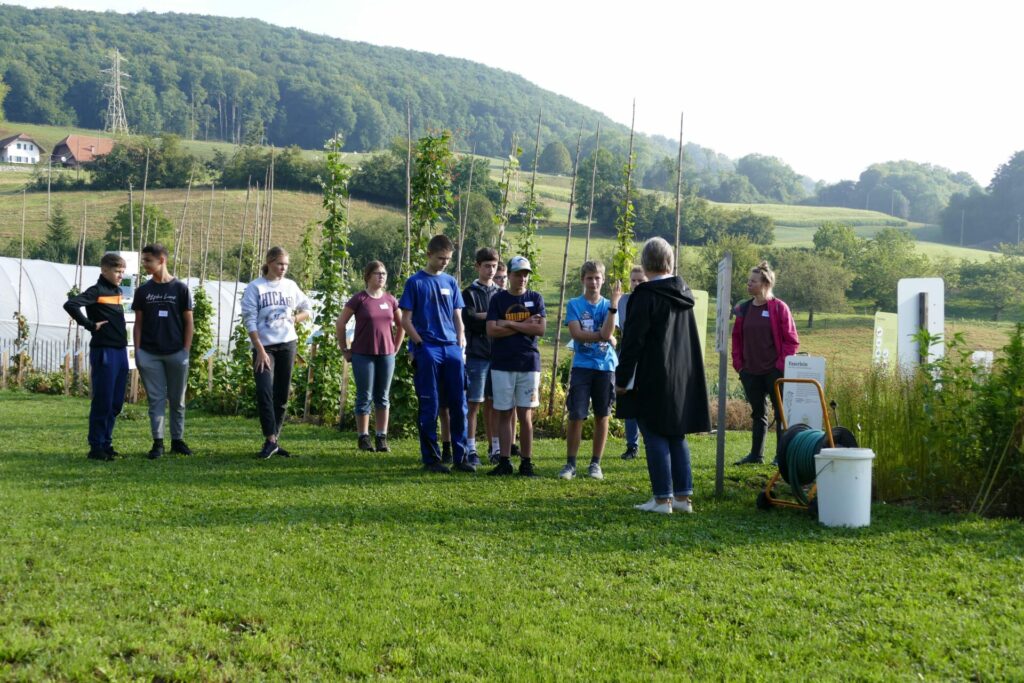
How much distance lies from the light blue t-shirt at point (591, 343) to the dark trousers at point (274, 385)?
271cm

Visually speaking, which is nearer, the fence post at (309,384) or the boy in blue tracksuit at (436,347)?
the boy in blue tracksuit at (436,347)

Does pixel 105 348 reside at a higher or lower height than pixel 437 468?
higher

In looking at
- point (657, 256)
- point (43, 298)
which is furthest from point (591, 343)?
point (43, 298)

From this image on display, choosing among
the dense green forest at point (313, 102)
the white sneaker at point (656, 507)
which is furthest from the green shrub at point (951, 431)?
the dense green forest at point (313, 102)

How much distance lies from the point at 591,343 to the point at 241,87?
125 m

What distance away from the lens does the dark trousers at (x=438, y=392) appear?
7508mm

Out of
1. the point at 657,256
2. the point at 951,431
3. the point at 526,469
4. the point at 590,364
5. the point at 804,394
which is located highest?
the point at 657,256

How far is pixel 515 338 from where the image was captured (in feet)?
24.3

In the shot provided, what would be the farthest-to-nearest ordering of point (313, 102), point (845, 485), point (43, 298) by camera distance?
point (313, 102) → point (43, 298) → point (845, 485)

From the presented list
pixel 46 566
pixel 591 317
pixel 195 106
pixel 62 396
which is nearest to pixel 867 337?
pixel 62 396

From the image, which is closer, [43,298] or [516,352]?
[516,352]

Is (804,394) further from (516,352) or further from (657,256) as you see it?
(516,352)

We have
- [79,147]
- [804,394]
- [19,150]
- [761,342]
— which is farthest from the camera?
[19,150]

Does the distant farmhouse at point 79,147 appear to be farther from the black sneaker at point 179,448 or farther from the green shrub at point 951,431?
the green shrub at point 951,431
